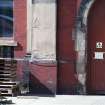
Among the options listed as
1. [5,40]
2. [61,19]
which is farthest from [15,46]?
[61,19]

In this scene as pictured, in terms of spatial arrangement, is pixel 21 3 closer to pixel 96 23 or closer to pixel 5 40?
pixel 5 40

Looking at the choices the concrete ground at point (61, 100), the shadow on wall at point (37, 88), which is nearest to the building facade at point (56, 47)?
the shadow on wall at point (37, 88)

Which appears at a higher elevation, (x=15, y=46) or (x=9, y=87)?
(x=15, y=46)

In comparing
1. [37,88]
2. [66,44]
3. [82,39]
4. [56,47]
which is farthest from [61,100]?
[82,39]

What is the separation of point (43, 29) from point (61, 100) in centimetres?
253

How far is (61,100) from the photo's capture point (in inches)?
674

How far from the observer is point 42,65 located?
1842 centimetres

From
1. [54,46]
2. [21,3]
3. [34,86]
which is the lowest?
[34,86]

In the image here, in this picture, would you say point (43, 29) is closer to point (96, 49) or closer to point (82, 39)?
point (82, 39)

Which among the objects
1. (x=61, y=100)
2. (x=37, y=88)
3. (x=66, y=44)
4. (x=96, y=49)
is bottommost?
(x=61, y=100)

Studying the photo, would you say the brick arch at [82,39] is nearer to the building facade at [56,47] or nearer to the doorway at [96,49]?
the building facade at [56,47]

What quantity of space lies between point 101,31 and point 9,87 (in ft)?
11.3

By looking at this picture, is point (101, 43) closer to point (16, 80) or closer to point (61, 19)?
point (61, 19)

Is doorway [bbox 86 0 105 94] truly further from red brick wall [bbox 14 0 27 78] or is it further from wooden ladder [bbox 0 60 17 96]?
wooden ladder [bbox 0 60 17 96]
